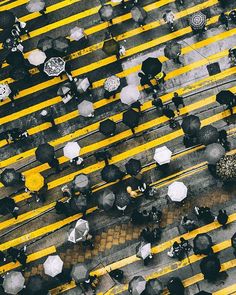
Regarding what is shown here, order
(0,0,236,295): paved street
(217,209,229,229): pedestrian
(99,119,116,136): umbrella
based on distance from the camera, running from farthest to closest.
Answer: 1. (99,119,116,136): umbrella
2. (0,0,236,295): paved street
3. (217,209,229,229): pedestrian

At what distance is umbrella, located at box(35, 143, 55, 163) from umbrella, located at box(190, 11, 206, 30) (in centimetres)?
985

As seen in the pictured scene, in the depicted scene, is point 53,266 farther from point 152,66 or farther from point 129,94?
point 152,66

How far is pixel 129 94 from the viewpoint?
98.6ft

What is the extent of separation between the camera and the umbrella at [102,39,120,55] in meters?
31.5

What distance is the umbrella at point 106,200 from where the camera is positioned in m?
28.9

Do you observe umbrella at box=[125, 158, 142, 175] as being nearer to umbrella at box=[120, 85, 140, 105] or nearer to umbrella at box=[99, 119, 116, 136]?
umbrella at box=[99, 119, 116, 136]

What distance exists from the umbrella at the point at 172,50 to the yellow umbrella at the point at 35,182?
29.8ft

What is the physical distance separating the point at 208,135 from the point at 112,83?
18.9 feet

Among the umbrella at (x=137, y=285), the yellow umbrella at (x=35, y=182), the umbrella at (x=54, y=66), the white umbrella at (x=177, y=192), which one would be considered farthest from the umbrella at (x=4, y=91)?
the umbrella at (x=137, y=285)

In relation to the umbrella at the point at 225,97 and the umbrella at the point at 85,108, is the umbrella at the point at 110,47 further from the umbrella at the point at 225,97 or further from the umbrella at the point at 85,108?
the umbrella at the point at 225,97

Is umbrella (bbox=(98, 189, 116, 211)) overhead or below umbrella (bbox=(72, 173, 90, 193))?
below

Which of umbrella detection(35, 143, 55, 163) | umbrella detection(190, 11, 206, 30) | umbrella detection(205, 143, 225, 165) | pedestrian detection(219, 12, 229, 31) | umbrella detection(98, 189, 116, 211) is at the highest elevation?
umbrella detection(190, 11, 206, 30)

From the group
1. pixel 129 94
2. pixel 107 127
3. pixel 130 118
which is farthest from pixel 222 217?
pixel 129 94

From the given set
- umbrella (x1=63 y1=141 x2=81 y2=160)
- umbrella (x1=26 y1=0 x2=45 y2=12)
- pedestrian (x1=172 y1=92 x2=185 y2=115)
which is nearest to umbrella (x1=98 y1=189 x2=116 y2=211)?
umbrella (x1=63 y1=141 x2=81 y2=160)
